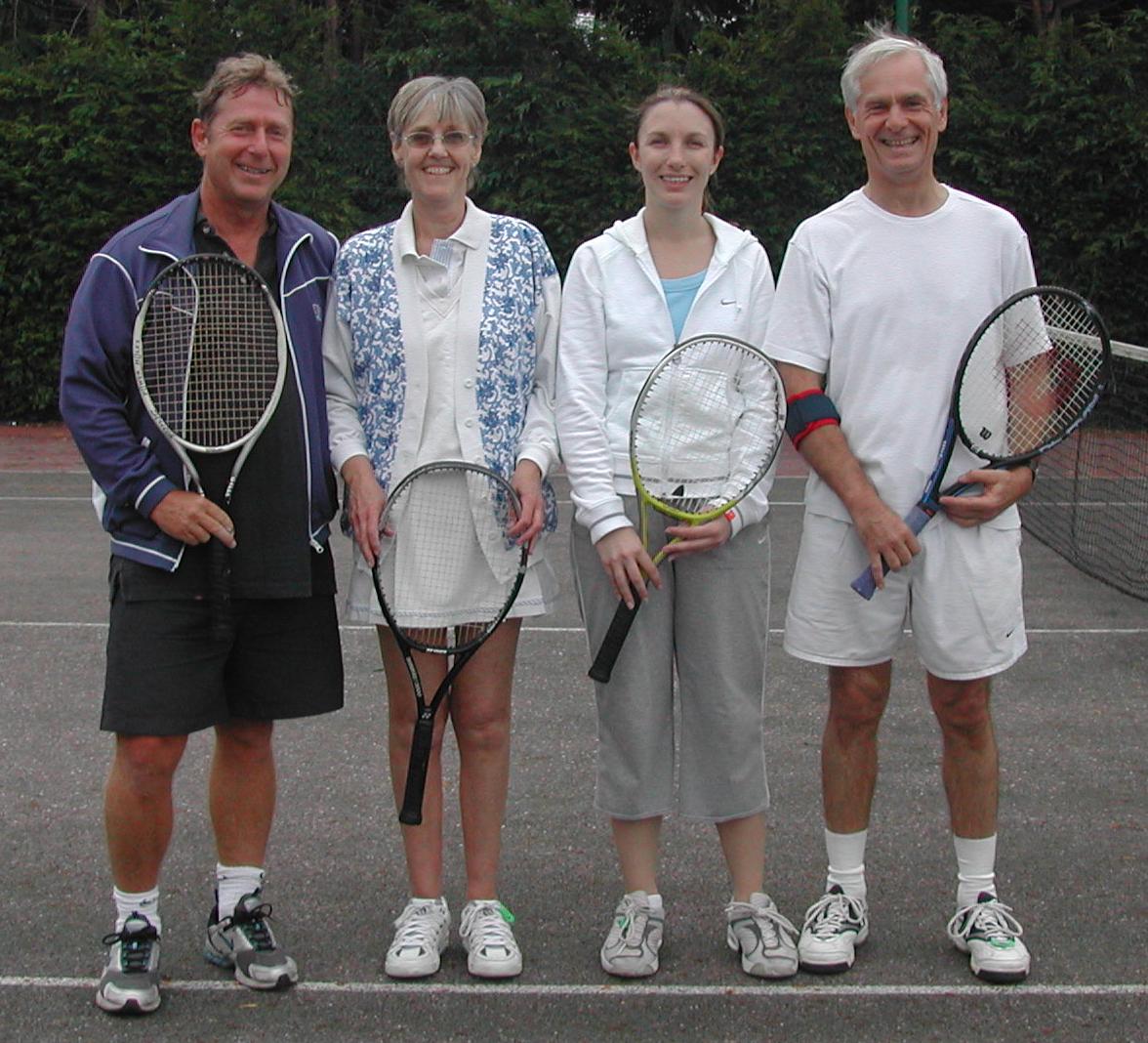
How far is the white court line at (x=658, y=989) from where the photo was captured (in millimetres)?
3824

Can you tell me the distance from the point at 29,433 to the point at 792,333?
14.8 metres

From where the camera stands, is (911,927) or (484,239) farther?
(911,927)

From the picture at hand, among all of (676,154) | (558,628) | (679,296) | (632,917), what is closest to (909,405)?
(679,296)

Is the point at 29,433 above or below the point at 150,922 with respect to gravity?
below

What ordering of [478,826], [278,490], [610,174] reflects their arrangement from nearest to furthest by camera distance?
[278,490]
[478,826]
[610,174]

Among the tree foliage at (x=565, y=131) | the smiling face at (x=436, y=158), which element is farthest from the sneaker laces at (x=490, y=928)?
the tree foliage at (x=565, y=131)

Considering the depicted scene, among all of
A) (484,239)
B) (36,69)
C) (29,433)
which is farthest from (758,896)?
(36,69)

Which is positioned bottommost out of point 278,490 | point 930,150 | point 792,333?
point 278,490

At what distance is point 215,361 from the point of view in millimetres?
3703

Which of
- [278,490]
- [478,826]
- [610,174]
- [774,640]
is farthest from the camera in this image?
[610,174]

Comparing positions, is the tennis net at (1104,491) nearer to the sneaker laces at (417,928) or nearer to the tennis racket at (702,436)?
the tennis racket at (702,436)

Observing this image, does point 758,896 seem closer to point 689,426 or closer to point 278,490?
point 689,426

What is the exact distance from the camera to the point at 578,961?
4.04 m

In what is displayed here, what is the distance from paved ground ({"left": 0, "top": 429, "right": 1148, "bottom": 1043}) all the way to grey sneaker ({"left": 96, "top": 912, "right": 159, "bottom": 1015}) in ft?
0.16
